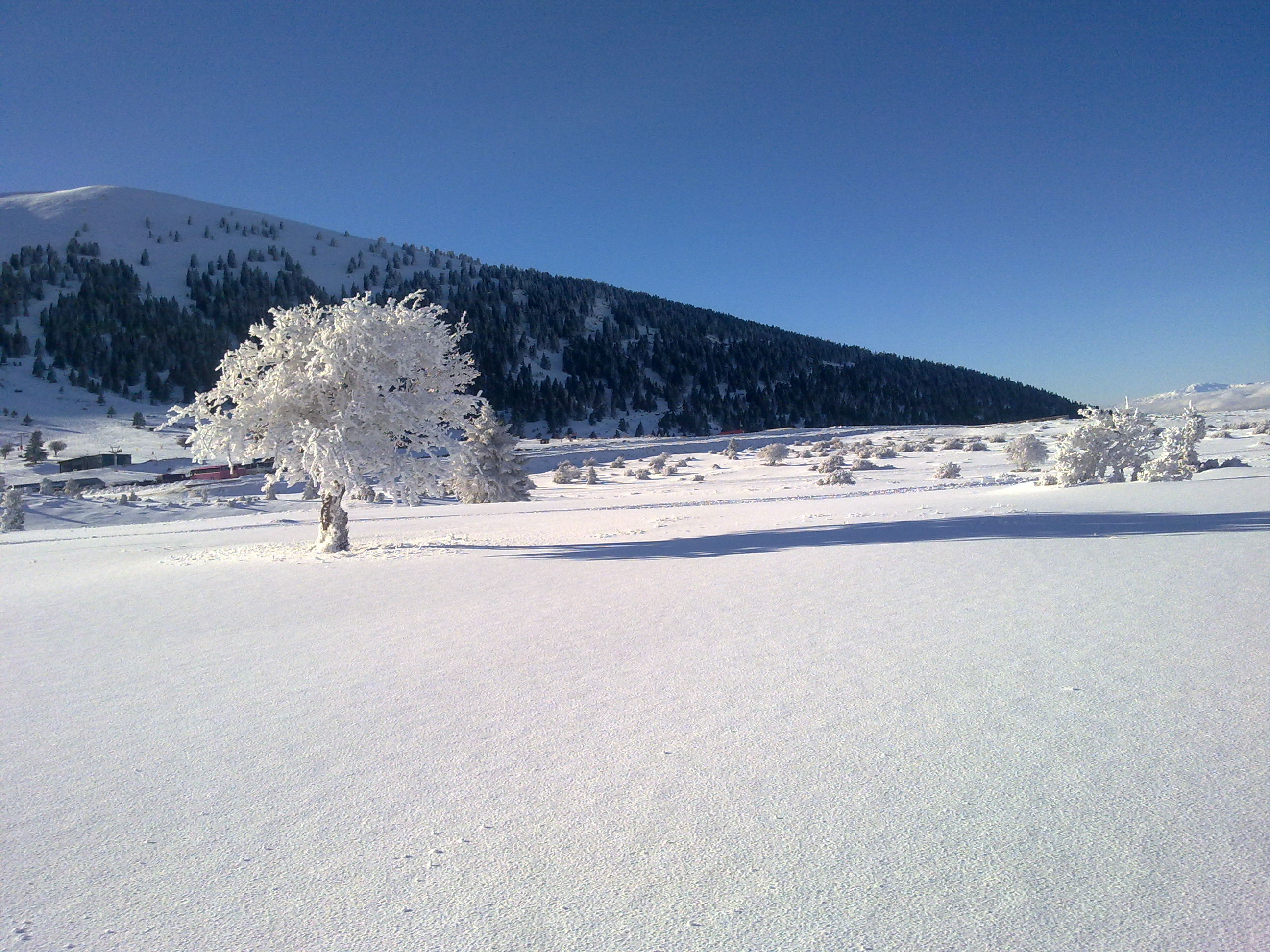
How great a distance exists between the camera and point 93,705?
183 inches

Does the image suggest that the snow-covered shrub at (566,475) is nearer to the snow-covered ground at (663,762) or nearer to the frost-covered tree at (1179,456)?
the frost-covered tree at (1179,456)

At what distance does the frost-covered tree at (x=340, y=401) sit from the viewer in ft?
38.9

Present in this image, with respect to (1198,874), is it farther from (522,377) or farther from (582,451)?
(522,377)

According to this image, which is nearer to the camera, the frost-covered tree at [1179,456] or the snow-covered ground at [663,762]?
the snow-covered ground at [663,762]

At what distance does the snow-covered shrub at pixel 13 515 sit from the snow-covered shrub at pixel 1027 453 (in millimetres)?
31245

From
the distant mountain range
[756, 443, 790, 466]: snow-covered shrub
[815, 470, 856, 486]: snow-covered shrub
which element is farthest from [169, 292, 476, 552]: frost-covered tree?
the distant mountain range

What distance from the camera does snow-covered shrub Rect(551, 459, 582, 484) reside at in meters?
32.9

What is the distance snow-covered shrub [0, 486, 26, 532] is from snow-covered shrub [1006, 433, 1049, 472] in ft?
103

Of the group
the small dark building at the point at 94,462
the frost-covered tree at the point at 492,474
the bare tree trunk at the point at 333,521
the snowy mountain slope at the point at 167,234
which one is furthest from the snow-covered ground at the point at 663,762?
the snowy mountain slope at the point at 167,234

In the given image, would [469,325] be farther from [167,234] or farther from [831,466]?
[831,466]

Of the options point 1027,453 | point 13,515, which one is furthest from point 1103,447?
point 13,515

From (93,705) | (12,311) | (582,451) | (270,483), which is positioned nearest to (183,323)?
(12,311)

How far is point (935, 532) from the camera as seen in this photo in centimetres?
1078

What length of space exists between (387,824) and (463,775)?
482 millimetres
